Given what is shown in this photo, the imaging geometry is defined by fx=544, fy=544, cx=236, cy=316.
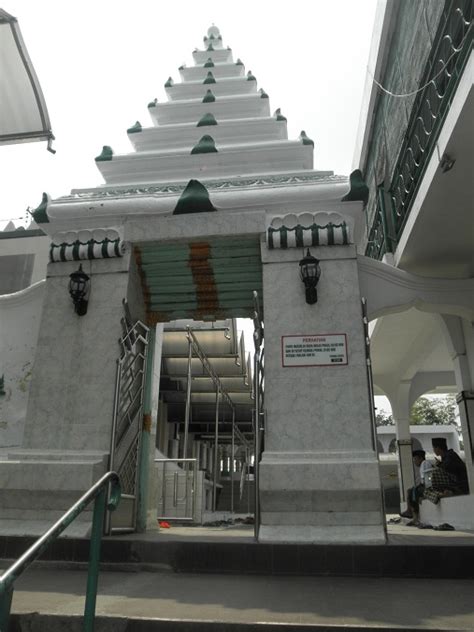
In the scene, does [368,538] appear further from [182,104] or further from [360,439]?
[182,104]

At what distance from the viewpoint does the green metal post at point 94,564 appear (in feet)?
8.96

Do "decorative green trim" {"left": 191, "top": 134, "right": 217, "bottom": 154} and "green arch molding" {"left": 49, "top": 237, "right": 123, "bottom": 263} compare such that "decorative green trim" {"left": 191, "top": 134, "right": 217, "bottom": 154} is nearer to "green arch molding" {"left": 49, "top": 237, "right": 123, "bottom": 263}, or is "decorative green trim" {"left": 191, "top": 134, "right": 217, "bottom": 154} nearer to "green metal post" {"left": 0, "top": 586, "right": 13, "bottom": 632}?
"green arch molding" {"left": 49, "top": 237, "right": 123, "bottom": 263}

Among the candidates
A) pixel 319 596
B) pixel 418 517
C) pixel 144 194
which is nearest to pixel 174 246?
pixel 144 194

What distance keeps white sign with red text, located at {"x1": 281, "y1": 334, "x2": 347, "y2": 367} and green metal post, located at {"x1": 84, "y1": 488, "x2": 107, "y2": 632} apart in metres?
2.89

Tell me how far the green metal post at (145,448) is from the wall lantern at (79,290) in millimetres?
1309

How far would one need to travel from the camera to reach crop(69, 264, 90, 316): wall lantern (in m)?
6.05

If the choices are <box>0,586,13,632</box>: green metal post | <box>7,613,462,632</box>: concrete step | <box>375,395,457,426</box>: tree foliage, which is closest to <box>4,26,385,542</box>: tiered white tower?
<box>7,613,462,632</box>: concrete step

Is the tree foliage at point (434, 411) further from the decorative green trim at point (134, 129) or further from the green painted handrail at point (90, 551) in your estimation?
the green painted handrail at point (90, 551)

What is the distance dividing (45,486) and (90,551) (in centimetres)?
261

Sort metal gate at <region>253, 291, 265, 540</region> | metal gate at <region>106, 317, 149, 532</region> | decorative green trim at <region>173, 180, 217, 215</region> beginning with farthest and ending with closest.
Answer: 1. decorative green trim at <region>173, 180, 217, 215</region>
2. metal gate at <region>106, 317, 149, 532</region>
3. metal gate at <region>253, 291, 265, 540</region>

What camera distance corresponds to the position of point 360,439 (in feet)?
17.3

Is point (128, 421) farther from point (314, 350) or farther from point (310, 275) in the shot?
point (310, 275)

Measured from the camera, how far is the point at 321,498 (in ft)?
16.4

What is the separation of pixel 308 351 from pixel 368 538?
1.87 metres
